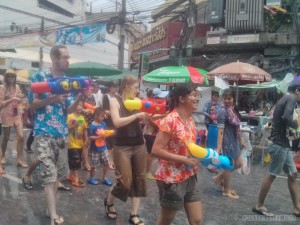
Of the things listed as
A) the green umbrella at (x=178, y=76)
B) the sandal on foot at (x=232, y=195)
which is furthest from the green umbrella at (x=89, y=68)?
the sandal on foot at (x=232, y=195)

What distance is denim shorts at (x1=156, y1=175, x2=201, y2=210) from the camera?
3035mm

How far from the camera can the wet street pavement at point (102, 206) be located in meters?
4.41

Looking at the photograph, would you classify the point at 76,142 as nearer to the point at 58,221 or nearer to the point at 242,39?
the point at 58,221

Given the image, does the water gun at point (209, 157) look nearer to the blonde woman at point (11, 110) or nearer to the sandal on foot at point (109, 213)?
the sandal on foot at point (109, 213)

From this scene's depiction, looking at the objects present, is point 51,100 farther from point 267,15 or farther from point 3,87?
point 267,15

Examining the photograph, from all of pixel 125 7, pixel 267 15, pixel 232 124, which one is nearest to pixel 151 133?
pixel 232 124

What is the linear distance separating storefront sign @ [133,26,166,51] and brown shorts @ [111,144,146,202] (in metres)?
15.7

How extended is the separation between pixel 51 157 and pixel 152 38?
59.2 feet

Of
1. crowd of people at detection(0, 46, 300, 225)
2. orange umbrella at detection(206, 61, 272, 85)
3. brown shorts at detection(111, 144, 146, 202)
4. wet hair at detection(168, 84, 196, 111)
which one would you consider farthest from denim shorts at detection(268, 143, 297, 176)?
orange umbrella at detection(206, 61, 272, 85)

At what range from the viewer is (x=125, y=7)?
1966 centimetres

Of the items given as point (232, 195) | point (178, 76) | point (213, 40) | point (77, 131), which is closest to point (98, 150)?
point (77, 131)

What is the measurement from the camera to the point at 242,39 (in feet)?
49.3

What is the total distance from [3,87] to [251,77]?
19.5ft

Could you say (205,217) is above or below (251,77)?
below
